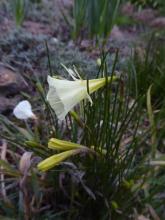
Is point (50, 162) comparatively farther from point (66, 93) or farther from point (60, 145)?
point (66, 93)

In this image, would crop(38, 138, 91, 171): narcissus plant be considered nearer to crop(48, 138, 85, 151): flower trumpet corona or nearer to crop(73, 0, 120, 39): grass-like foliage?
crop(48, 138, 85, 151): flower trumpet corona

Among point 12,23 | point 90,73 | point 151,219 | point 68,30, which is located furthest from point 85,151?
point 68,30

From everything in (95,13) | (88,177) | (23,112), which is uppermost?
(95,13)

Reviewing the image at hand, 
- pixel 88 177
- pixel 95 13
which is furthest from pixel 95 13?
pixel 88 177

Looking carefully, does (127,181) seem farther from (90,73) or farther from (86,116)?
(90,73)

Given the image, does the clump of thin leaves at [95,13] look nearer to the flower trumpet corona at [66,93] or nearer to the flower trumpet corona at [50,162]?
the flower trumpet corona at [66,93]

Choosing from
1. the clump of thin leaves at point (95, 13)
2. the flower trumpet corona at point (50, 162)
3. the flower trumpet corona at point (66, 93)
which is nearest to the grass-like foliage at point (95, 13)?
the clump of thin leaves at point (95, 13)

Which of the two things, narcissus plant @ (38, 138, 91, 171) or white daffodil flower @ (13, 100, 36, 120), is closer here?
narcissus plant @ (38, 138, 91, 171)

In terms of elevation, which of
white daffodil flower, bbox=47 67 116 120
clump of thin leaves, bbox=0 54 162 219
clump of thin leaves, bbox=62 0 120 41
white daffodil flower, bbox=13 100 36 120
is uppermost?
clump of thin leaves, bbox=62 0 120 41

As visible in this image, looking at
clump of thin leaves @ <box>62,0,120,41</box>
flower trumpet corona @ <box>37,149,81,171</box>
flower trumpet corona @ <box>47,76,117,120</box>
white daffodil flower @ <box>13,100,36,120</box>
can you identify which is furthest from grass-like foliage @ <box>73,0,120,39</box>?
flower trumpet corona @ <box>37,149,81,171</box>
